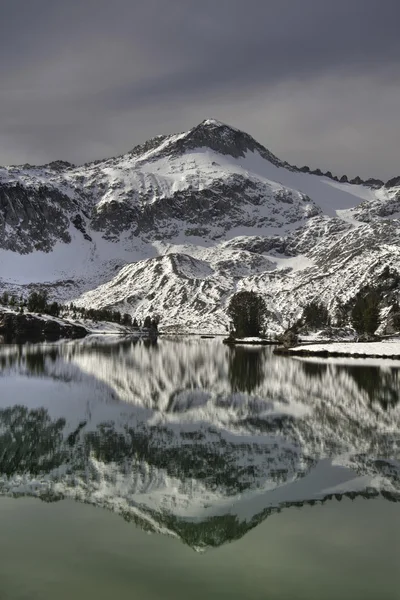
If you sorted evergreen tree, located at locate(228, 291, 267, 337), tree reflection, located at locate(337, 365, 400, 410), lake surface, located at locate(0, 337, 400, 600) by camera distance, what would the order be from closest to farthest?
lake surface, located at locate(0, 337, 400, 600) < tree reflection, located at locate(337, 365, 400, 410) < evergreen tree, located at locate(228, 291, 267, 337)

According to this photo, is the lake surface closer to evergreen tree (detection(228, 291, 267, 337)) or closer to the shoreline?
the shoreline

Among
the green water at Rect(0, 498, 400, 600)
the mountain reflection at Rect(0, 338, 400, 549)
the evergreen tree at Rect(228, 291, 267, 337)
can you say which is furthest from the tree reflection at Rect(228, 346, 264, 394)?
the evergreen tree at Rect(228, 291, 267, 337)

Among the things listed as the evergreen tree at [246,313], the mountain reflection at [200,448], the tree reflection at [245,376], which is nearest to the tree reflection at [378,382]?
the mountain reflection at [200,448]

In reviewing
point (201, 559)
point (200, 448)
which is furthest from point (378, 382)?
point (201, 559)

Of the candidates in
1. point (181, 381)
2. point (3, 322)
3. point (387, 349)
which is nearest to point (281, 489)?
point (181, 381)

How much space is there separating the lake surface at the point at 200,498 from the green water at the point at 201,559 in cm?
5

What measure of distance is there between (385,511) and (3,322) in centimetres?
18828

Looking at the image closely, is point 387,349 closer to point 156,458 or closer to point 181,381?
point 181,381

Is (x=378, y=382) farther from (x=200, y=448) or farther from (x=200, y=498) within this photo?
(x=200, y=498)

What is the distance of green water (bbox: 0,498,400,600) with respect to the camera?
39.8 ft

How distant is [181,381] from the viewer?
54375 mm

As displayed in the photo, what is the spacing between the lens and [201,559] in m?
13.8

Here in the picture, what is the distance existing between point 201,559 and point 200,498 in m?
4.73

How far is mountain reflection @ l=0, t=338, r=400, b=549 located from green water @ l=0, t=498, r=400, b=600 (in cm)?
94
